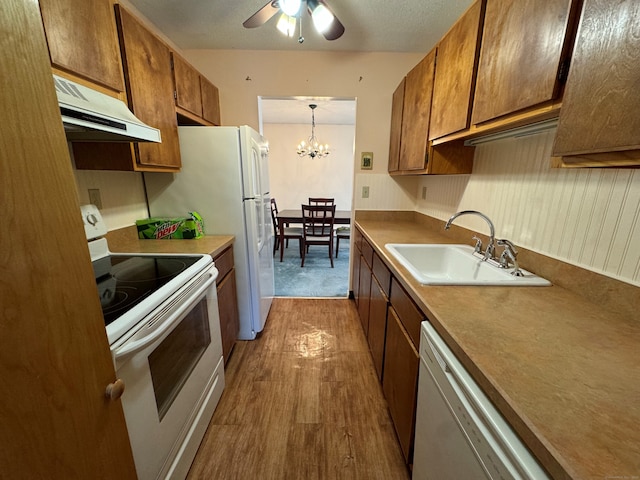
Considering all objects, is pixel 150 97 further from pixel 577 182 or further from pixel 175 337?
pixel 577 182

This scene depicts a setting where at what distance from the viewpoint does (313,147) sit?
530 centimetres

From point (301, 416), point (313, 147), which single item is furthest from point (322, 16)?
point (313, 147)

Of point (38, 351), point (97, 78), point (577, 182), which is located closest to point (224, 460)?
point (38, 351)

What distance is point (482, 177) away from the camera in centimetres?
159

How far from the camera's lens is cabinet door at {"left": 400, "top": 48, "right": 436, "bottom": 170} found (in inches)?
65.2

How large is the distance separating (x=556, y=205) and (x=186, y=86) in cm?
228

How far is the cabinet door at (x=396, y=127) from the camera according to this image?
218cm

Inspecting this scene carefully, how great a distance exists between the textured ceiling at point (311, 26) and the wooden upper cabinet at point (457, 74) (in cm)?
57

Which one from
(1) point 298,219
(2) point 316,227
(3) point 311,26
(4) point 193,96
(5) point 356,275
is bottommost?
(5) point 356,275

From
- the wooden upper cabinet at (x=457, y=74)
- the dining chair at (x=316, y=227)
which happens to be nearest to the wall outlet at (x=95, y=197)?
the wooden upper cabinet at (x=457, y=74)

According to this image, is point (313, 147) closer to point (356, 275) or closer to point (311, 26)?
point (311, 26)

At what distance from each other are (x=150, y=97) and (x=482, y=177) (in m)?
2.02

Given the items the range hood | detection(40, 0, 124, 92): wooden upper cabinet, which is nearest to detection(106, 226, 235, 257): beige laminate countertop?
→ the range hood

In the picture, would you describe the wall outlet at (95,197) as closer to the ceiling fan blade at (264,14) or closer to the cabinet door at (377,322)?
the ceiling fan blade at (264,14)
